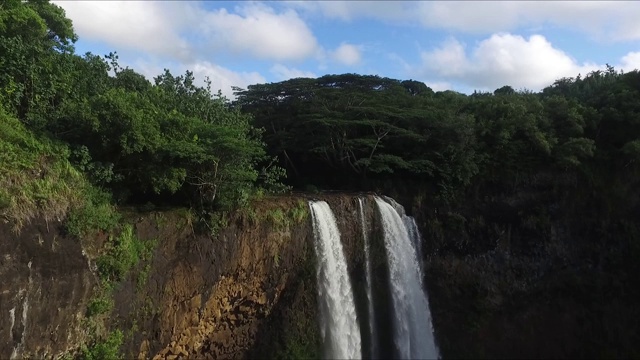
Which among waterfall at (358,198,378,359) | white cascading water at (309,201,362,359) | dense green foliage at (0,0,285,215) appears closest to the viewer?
dense green foliage at (0,0,285,215)

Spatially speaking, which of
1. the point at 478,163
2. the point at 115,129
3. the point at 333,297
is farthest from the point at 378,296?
the point at 115,129

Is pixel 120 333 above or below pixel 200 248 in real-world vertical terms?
below

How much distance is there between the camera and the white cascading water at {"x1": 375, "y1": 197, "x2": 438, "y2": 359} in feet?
51.3

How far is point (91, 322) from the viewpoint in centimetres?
938

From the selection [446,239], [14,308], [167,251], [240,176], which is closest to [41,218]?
[14,308]

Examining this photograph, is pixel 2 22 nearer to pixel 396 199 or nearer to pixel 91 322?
pixel 91 322

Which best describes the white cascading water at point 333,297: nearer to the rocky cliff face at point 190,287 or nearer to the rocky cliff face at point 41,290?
the rocky cliff face at point 190,287

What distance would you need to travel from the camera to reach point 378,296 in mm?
15820

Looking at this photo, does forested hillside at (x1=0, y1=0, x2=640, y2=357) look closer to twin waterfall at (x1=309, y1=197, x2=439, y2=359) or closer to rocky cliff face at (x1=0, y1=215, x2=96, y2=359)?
twin waterfall at (x1=309, y1=197, x2=439, y2=359)

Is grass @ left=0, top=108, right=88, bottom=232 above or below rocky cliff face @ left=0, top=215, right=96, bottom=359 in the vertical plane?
above

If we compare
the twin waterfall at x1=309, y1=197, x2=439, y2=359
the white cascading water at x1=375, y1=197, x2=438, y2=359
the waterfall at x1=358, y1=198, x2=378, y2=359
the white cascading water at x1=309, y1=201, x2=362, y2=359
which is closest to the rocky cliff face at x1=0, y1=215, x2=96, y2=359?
the white cascading water at x1=309, y1=201, x2=362, y2=359

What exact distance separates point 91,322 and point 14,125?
4011 mm

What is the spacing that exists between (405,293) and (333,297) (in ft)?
9.75

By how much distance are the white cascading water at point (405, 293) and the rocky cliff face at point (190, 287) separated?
960 millimetres
